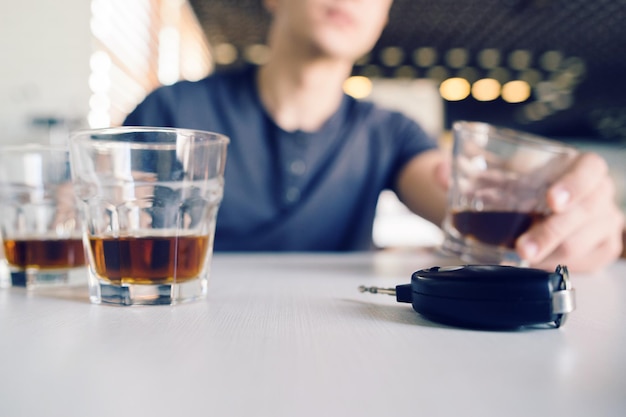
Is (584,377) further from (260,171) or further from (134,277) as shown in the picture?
(260,171)

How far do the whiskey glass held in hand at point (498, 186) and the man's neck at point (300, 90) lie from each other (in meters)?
0.62

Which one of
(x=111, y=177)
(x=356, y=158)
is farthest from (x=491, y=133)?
(x=356, y=158)

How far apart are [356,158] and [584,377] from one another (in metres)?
1.01

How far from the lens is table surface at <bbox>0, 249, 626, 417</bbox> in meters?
0.19

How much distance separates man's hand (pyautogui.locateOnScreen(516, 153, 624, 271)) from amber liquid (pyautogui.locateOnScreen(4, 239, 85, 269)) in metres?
0.45

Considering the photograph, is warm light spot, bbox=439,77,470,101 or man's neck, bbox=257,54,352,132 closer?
man's neck, bbox=257,54,352,132

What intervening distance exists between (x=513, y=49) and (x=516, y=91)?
2.33ft

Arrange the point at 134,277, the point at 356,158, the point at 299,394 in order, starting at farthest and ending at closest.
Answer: the point at 356,158 < the point at 134,277 < the point at 299,394

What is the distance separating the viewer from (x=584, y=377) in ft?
0.71

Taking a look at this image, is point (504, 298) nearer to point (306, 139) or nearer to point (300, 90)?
point (306, 139)

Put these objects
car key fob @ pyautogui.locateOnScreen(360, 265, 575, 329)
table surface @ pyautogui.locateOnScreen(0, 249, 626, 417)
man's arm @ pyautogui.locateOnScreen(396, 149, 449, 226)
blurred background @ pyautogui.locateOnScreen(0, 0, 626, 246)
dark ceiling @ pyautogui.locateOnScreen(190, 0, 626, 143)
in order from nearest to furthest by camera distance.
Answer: table surface @ pyautogui.locateOnScreen(0, 249, 626, 417)
car key fob @ pyautogui.locateOnScreen(360, 265, 575, 329)
man's arm @ pyautogui.locateOnScreen(396, 149, 449, 226)
blurred background @ pyautogui.locateOnScreen(0, 0, 626, 246)
dark ceiling @ pyautogui.locateOnScreen(190, 0, 626, 143)

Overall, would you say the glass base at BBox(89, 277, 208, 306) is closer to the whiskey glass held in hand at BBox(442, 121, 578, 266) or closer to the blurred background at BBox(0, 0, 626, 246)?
the whiskey glass held in hand at BBox(442, 121, 578, 266)

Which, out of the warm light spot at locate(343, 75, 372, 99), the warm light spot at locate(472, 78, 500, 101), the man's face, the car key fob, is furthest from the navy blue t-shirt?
the warm light spot at locate(472, 78, 500, 101)

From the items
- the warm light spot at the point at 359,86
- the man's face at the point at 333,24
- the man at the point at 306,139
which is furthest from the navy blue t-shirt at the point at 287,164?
the warm light spot at the point at 359,86
